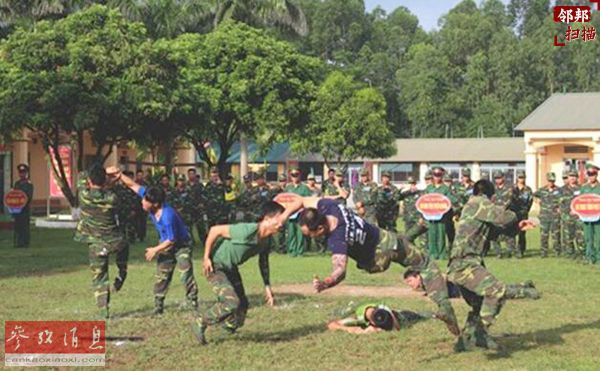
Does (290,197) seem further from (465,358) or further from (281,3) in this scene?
(281,3)

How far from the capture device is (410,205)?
19.3 meters

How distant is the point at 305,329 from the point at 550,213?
426 inches

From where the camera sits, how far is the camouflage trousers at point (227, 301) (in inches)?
352

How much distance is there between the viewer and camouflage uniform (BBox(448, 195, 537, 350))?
8625mm

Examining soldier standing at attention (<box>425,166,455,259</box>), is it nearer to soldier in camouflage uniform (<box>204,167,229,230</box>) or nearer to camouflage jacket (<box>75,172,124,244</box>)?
soldier in camouflage uniform (<box>204,167,229,230</box>)

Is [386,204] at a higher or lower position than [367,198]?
lower

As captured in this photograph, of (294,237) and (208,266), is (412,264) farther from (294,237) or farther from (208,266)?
(294,237)

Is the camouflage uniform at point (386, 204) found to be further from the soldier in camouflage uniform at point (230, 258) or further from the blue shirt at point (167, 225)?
the soldier in camouflage uniform at point (230, 258)

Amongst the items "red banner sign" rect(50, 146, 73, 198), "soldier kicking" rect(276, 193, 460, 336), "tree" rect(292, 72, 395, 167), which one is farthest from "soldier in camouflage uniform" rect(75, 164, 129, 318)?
"tree" rect(292, 72, 395, 167)

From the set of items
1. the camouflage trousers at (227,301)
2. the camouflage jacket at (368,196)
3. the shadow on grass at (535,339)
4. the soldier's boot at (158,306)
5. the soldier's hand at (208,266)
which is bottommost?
the shadow on grass at (535,339)

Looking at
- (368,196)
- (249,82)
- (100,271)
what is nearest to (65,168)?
(249,82)

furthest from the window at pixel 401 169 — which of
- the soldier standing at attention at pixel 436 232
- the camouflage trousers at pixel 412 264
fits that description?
the camouflage trousers at pixel 412 264

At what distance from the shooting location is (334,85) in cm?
5162

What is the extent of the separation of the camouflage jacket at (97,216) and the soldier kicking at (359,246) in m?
3.26
